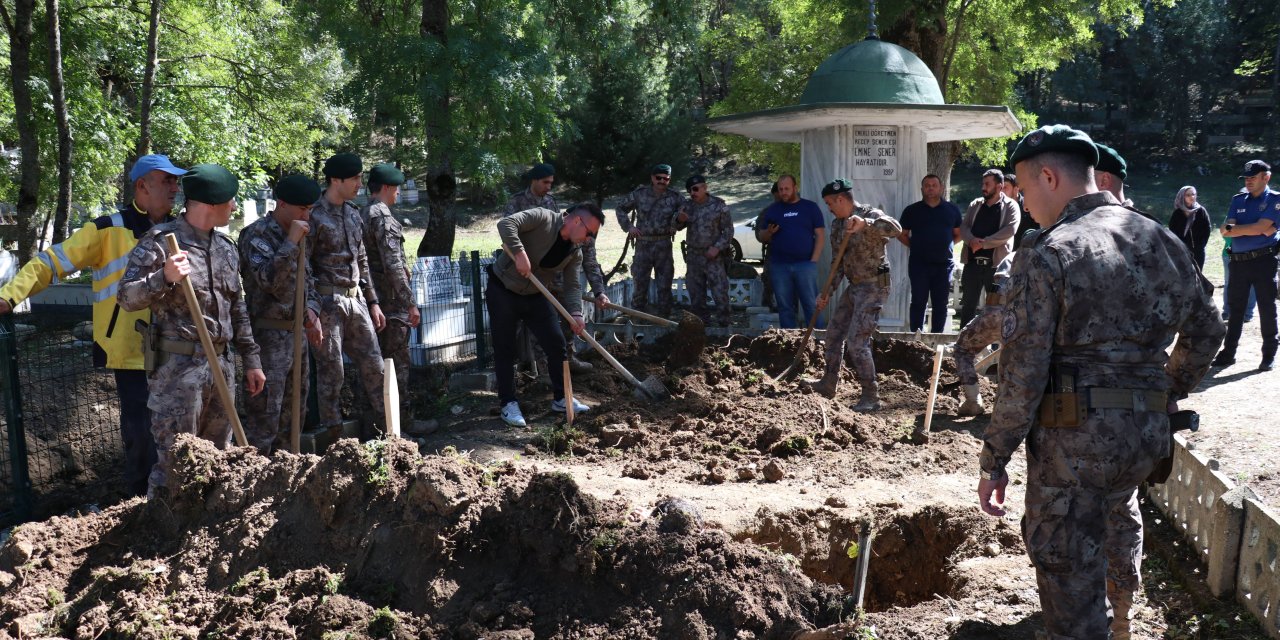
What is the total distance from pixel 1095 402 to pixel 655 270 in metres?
9.18

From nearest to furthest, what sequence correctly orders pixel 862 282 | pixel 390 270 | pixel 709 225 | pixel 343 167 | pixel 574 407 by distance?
pixel 343 167 < pixel 390 270 < pixel 574 407 < pixel 862 282 < pixel 709 225

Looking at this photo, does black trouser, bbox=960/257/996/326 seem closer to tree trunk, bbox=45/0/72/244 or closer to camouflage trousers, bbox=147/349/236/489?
camouflage trousers, bbox=147/349/236/489

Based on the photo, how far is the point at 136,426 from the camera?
5602mm

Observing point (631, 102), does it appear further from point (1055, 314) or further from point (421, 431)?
point (1055, 314)

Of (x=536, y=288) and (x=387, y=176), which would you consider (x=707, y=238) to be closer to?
(x=536, y=288)

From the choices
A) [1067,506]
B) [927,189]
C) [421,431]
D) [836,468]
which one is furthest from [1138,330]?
[927,189]

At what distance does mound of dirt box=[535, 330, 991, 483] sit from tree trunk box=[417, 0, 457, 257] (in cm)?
526

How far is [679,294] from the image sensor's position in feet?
45.3

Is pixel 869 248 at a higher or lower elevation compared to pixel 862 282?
higher

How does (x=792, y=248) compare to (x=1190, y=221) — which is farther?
(x=792, y=248)

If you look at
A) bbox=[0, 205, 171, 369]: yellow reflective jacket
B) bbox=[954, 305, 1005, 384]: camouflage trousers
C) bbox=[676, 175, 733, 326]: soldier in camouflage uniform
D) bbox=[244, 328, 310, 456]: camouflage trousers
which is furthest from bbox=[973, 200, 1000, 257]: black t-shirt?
bbox=[0, 205, 171, 369]: yellow reflective jacket

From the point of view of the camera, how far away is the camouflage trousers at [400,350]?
7.94m

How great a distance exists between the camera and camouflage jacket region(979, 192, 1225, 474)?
3.47 m

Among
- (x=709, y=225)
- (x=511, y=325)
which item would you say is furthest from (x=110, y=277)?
(x=709, y=225)
